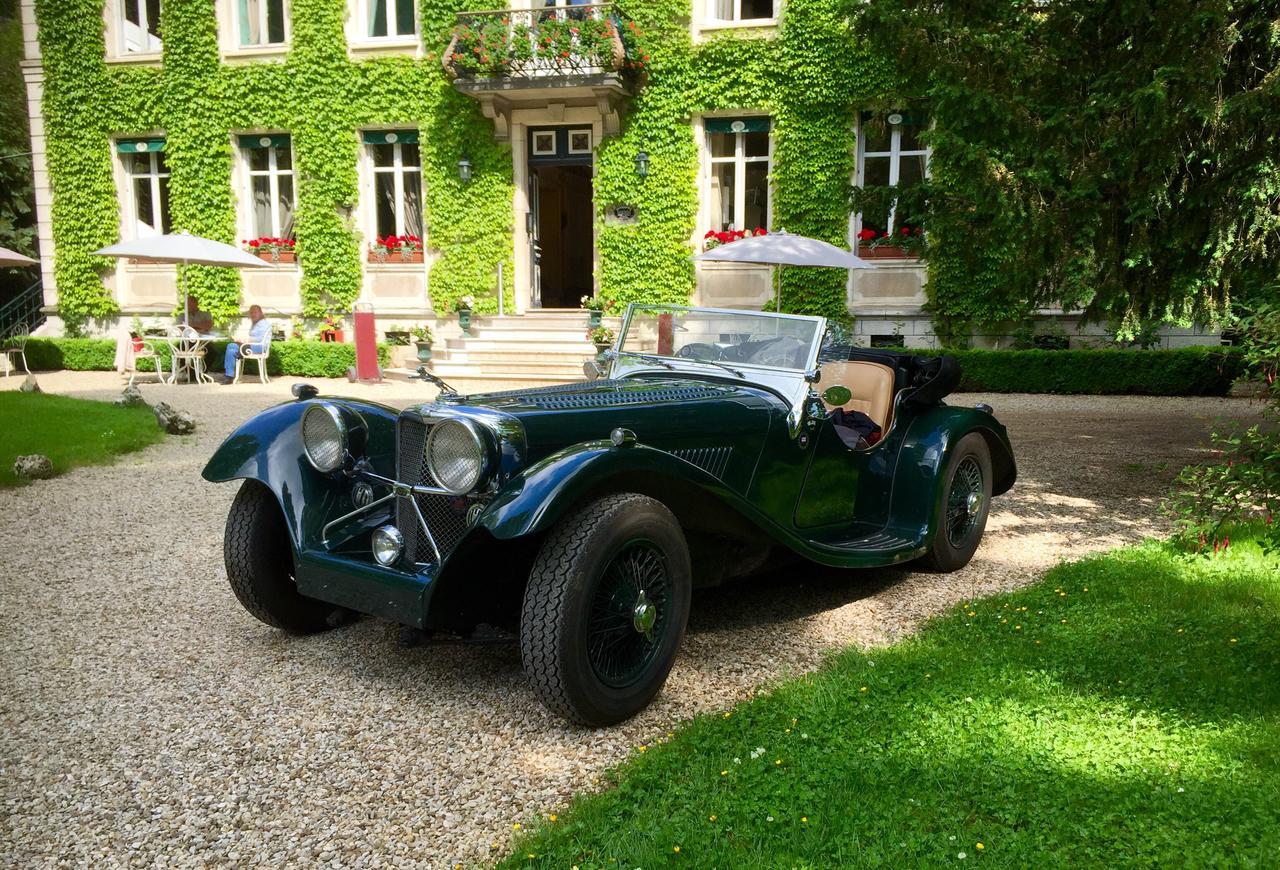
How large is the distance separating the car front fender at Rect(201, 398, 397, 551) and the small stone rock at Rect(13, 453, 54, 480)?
14.8 feet

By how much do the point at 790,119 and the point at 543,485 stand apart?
13222 millimetres

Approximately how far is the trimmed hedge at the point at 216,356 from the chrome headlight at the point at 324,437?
11.7 meters

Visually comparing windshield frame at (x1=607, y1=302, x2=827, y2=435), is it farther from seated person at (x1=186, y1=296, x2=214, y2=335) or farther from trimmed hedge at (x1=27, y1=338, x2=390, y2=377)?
seated person at (x1=186, y1=296, x2=214, y2=335)

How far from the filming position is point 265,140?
16.6 meters

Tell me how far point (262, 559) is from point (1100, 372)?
39.8 ft

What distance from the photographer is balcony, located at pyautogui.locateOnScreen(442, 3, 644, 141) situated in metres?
14.4

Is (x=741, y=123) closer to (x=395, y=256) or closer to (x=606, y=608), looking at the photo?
(x=395, y=256)

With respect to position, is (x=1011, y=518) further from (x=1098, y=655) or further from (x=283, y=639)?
(x=283, y=639)

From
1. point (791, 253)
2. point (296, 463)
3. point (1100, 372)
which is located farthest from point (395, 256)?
point (296, 463)

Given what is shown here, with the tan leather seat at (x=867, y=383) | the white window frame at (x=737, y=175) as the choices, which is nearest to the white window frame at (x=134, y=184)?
the white window frame at (x=737, y=175)

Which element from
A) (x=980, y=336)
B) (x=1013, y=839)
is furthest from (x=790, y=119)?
(x=1013, y=839)

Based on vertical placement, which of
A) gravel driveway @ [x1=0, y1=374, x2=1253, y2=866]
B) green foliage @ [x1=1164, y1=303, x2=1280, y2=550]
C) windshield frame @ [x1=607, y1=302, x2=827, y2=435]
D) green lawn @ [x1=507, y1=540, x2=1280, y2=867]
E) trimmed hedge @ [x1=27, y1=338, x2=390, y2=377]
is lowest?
gravel driveway @ [x1=0, y1=374, x2=1253, y2=866]

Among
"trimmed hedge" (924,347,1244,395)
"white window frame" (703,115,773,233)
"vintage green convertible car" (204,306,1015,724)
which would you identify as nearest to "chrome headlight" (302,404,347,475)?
"vintage green convertible car" (204,306,1015,724)

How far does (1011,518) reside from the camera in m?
6.08
